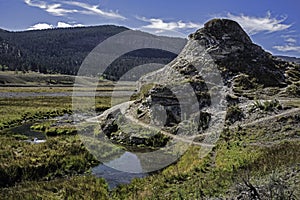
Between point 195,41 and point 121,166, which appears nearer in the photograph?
point 121,166

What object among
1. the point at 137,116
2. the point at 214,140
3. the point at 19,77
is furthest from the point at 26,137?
the point at 19,77

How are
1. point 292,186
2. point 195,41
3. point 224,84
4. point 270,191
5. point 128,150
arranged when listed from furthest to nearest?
point 195,41, point 224,84, point 128,150, point 292,186, point 270,191

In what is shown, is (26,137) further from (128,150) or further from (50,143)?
(128,150)

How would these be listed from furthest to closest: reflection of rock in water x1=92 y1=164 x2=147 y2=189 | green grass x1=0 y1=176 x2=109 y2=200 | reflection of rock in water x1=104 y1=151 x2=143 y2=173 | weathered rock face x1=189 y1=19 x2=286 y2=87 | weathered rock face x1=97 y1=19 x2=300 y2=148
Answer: weathered rock face x1=189 y1=19 x2=286 y2=87 → weathered rock face x1=97 y1=19 x2=300 y2=148 → reflection of rock in water x1=104 y1=151 x2=143 y2=173 → reflection of rock in water x1=92 y1=164 x2=147 y2=189 → green grass x1=0 y1=176 x2=109 y2=200

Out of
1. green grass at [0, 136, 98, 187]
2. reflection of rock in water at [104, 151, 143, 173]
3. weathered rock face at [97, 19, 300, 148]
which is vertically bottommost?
green grass at [0, 136, 98, 187]

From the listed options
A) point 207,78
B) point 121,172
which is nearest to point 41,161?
point 121,172

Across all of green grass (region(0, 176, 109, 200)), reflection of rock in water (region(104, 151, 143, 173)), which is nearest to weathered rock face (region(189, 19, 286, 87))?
reflection of rock in water (region(104, 151, 143, 173))

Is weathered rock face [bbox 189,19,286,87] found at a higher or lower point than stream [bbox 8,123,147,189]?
higher

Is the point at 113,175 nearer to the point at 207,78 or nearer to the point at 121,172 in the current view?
the point at 121,172

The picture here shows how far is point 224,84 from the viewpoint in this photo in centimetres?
3972

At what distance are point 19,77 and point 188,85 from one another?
543 feet

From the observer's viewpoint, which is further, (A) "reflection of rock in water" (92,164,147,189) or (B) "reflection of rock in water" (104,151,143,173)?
(B) "reflection of rock in water" (104,151,143,173)

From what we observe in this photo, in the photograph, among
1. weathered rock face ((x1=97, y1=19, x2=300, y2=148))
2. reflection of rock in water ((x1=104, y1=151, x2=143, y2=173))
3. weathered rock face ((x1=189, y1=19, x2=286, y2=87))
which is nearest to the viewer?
reflection of rock in water ((x1=104, y1=151, x2=143, y2=173))

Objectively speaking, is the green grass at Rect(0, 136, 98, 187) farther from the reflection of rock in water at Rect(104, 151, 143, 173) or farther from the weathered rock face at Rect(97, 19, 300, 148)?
the weathered rock face at Rect(97, 19, 300, 148)
